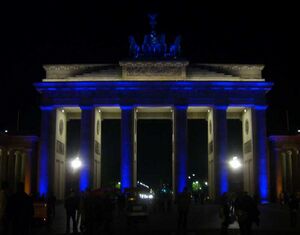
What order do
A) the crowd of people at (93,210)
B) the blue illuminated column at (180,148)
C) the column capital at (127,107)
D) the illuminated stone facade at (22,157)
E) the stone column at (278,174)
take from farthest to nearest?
1. the illuminated stone facade at (22,157)
2. the stone column at (278,174)
3. the column capital at (127,107)
4. the blue illuminated column at (180,148)
5. the crowd of people at (93,210)

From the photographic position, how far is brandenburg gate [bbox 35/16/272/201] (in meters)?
58.5

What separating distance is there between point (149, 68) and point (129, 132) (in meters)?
8.16

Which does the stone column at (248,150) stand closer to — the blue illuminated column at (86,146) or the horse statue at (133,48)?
the horse statue at (133,48)

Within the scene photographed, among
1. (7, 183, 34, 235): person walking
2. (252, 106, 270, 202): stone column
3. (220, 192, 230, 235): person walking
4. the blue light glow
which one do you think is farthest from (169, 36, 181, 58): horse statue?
(7, 183, 34, 235): person walking

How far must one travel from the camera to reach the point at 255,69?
Result: 199ft

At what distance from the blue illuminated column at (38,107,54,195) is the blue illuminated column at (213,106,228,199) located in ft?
63.7

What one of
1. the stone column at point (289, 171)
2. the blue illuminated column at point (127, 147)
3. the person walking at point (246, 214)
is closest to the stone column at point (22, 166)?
the blue illuminated column at point (127, 147)

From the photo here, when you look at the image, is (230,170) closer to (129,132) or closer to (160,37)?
(129,132)

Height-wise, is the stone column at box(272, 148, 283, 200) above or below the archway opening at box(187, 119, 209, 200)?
below

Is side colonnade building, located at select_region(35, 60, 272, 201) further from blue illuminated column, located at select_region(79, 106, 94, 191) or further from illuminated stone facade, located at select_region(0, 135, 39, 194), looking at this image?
illuminated stone facade, located at select_region(0, 135, 39, 194)

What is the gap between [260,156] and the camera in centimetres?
5872

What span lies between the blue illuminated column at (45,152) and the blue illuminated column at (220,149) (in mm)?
19401

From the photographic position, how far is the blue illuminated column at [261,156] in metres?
57.8

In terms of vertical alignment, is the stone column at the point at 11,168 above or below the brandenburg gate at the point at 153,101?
below
